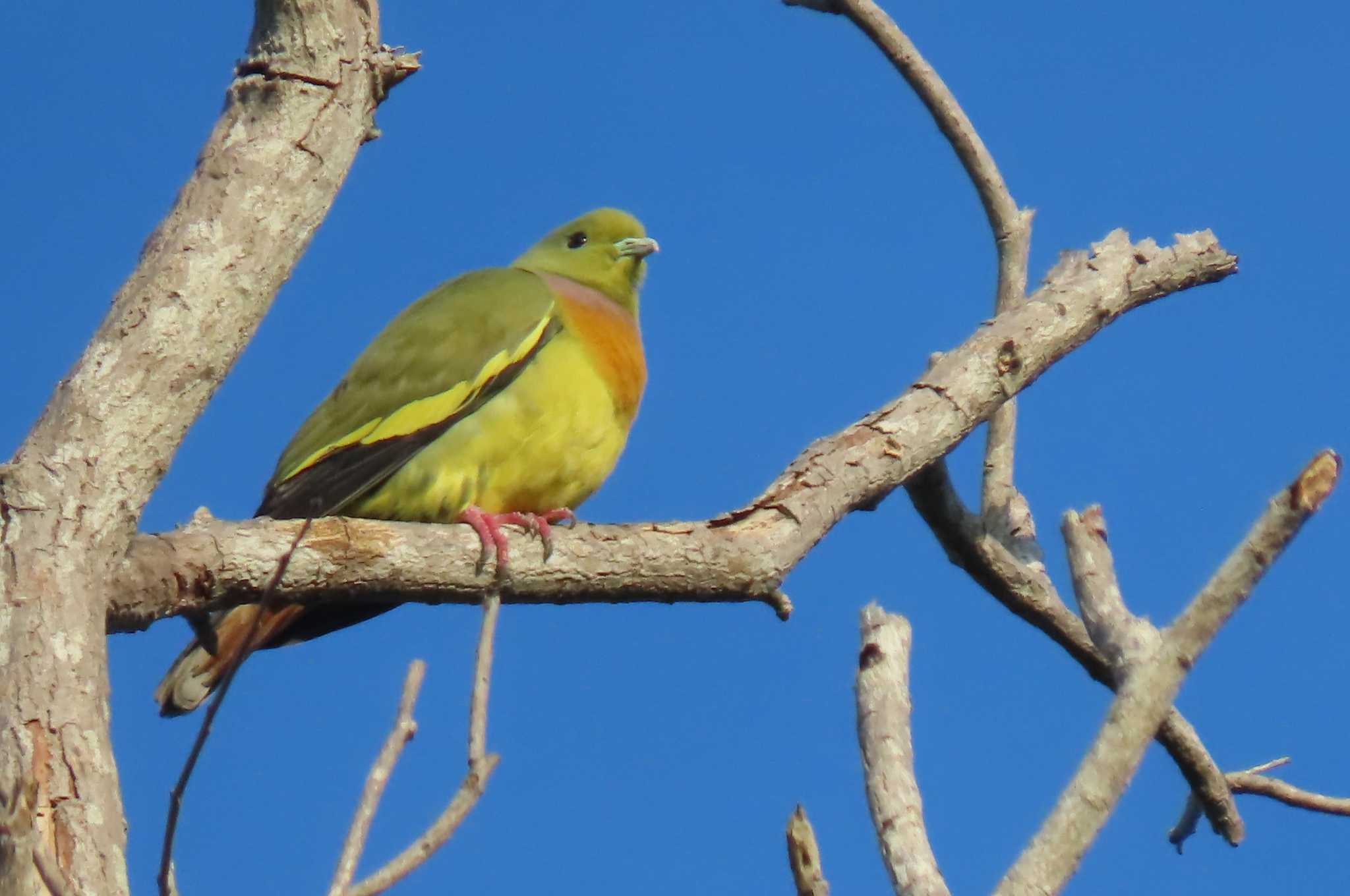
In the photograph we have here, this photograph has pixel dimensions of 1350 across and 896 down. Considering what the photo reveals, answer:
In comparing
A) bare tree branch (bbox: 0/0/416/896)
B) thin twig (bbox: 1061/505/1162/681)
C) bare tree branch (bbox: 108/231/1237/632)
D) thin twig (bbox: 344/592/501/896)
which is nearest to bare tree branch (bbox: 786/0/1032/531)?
bare tree branch (bbox: 108/231/1237/632)

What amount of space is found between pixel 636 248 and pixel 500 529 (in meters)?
2.33

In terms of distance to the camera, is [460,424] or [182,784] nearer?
[182,784]

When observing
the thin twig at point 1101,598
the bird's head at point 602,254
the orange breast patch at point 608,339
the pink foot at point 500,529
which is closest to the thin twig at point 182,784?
the pink foot at point 500,529

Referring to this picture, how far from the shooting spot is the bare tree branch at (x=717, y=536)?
13.4 ft

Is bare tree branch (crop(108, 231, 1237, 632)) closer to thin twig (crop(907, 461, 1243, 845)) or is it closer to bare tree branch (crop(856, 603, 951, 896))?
thin twig (crop(907, 461, 1243, 845))

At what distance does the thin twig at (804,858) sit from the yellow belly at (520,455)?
2550 mm

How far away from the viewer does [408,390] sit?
5.55m

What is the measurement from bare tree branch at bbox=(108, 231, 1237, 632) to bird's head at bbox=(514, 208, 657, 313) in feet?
5.45

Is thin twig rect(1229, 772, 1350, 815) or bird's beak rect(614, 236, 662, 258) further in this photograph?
bird's beak rect(614, 236, 662, 258)

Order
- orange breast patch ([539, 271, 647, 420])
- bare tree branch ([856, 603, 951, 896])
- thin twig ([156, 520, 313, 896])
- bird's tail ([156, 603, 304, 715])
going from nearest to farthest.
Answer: thin twig ([156, 520, 313, 896]), bare tree branch ([856, 603, 951, 896]), bird's tail ([156, 603, 304, 715]), orange breast patch ([539, 271, 647, 420])

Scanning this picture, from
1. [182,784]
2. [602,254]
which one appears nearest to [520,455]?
[602,254]

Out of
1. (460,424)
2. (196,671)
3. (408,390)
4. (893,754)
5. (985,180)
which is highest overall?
(985,180)

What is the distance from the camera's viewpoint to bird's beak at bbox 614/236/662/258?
6.71 metres

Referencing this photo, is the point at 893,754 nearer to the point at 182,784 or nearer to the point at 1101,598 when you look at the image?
the point at 1101,598
